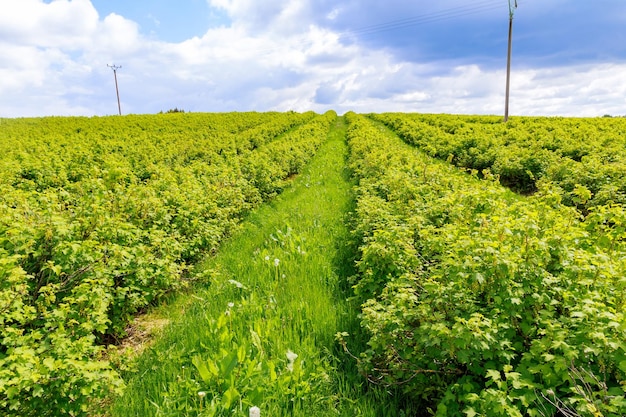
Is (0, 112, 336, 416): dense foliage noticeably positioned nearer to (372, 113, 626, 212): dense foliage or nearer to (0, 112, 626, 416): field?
(0, 112, 626, 416): field

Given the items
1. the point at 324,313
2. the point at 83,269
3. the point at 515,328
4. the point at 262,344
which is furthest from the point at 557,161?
the point at 83,269

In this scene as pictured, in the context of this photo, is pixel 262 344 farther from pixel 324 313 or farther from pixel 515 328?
pixel 515 328

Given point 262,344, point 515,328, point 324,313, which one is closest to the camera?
point 515,328

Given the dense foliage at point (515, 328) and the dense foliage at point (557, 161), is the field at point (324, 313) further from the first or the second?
the dense foliage at point (557, 161)

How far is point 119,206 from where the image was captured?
5.71 metres

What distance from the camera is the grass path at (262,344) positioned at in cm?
310

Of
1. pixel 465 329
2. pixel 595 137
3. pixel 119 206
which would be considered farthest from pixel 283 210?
pixel 595 137

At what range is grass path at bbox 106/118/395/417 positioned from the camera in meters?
3.10

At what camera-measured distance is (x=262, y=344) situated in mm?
3838

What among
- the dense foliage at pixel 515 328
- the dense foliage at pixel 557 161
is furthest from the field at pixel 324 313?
the dense foliage at pixel 557 161

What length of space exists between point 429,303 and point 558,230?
1.42 meters

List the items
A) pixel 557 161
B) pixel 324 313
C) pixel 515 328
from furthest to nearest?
pixel 557 161, pixel 324 313, pixel 515 328

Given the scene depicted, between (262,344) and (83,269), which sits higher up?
(83,269)

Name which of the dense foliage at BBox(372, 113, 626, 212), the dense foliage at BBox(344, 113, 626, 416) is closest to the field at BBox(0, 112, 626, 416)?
the dense foliage at BBox(344, 113, 626, 416)
